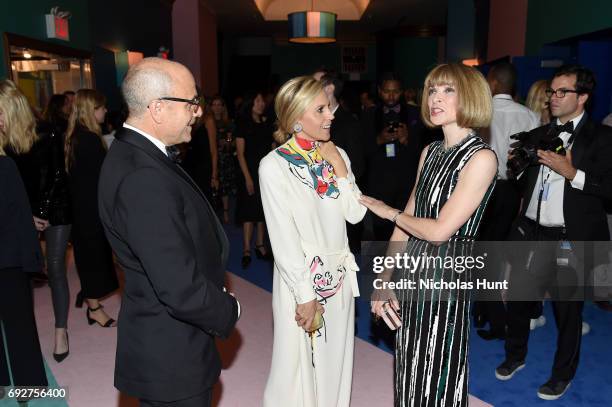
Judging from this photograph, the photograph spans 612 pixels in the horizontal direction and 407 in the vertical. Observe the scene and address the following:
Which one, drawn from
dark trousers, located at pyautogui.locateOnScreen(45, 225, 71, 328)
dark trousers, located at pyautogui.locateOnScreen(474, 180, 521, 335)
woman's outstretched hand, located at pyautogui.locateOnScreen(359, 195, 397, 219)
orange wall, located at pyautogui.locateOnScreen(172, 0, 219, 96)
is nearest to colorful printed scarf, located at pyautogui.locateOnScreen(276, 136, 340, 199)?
woman's outstretched hand, located at pyautogui.locateOnScreen(359, 195, 397, 219)

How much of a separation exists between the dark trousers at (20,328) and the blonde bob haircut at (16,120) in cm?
71

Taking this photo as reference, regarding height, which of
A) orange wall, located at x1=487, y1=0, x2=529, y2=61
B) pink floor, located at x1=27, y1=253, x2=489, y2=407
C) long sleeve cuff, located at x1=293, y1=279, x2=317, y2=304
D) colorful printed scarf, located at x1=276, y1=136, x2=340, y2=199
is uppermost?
orange wall, located at x1=487, y1=0, x2=529, y2=61

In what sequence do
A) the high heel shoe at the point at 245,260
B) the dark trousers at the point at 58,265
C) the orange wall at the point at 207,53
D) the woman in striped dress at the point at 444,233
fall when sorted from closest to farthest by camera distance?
the woman in striped dress at the point at 444,233 < the dark trousers at the point at 58,265 < the high heel shoe at the point at 245,260 < the orange wall at the point at 207,53

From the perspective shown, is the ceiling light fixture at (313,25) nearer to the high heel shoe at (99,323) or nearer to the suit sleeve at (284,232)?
the high heel shoe at (99,323)

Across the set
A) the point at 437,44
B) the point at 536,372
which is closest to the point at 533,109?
the point at 536,372

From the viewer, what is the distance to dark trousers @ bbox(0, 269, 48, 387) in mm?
2449

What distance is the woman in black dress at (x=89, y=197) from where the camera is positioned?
3.55 metres

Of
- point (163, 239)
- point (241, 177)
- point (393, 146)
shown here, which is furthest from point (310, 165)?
point (241, 177)

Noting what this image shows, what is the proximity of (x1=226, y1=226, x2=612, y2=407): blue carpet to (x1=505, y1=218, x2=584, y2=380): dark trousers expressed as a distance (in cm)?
15

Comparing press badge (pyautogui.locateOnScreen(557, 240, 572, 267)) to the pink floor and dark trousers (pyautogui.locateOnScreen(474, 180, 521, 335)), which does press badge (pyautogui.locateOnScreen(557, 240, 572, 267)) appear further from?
the pink floor

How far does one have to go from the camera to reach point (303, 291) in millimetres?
1989

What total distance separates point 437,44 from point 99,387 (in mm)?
17632

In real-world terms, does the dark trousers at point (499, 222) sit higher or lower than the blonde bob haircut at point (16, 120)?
lower

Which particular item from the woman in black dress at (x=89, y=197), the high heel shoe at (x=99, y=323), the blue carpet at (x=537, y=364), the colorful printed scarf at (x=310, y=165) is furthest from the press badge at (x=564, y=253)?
the high heel shoe at (x=99, y=323)
